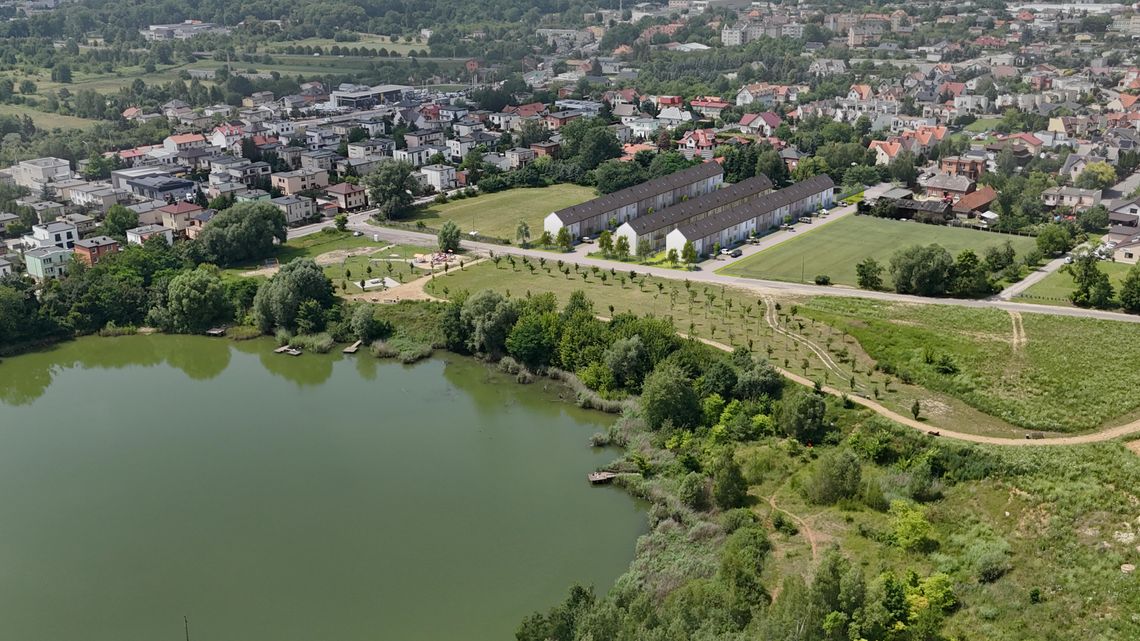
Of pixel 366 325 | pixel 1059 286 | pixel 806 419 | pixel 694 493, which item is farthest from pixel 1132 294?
pixel 366 325

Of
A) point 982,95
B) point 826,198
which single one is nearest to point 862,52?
point 982,95

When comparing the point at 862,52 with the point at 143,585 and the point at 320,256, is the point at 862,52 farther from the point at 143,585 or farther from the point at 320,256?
the point at 143,585

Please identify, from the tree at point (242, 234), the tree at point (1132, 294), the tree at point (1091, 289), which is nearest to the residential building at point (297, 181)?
the tree at point (242, 234)

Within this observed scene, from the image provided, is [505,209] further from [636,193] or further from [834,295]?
[834,295]

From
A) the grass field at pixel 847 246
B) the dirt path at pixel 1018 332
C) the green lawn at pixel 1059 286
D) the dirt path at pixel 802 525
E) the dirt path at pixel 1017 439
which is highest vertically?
the grass field at pixel 847 246

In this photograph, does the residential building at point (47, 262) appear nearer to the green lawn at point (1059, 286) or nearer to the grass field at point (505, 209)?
the grass field at point (505, 209)

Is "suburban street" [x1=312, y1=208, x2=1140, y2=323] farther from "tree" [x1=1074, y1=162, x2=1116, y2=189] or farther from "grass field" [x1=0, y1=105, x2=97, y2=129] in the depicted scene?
"grass field" [x1=0, y1=105, x2=97, y2=129]
